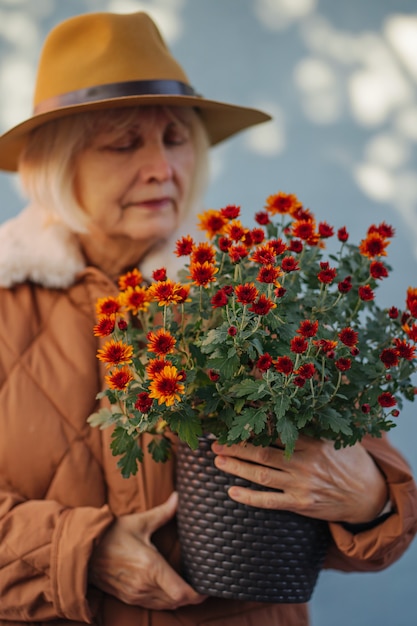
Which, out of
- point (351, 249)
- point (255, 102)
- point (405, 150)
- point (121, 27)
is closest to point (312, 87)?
point (255, 102)

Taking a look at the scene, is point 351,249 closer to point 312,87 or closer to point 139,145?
point 139,145

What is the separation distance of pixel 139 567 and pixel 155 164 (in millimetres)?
659

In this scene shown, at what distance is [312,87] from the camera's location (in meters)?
Result: 2.24

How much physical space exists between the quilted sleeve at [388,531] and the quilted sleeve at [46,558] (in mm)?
365

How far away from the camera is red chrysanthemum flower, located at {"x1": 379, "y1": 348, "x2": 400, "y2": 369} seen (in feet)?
3.71

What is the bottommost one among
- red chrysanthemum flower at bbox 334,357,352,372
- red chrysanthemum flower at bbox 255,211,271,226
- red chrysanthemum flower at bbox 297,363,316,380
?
red chrysanthemum flower at bbox 297,363,316,380

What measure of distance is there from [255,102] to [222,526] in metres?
1.32

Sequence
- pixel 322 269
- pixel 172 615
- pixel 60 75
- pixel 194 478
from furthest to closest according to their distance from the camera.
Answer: pixel 60 75
pixel 172 615
pixel 194 478
pixel 322 269

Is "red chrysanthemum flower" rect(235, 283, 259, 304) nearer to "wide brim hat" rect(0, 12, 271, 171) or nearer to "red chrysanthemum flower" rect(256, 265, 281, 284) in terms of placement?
"red chrysanthemum flower" rect(256, 265, 281, 284)

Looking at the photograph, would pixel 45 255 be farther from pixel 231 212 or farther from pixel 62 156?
pixel 231 212

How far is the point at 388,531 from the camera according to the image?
1336 millimetres

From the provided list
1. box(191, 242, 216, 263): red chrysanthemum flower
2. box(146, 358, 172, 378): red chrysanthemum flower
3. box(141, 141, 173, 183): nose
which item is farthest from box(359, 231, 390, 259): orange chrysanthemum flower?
box(141, 141, 173, 183): nose

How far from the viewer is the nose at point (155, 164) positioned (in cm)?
150

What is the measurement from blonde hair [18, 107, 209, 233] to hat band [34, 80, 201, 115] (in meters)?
0.04
